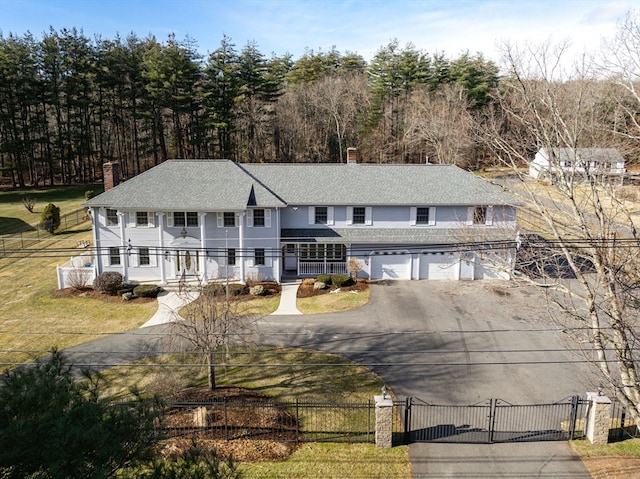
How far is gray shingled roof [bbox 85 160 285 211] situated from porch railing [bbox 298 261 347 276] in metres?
4.50

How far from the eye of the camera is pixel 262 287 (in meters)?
29.5

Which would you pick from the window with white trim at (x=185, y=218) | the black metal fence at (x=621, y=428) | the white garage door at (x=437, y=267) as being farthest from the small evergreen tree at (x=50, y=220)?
the black metal fence at (x=621, y=428)

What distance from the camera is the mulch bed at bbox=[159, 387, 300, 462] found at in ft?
52.1

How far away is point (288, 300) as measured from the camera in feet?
93.7

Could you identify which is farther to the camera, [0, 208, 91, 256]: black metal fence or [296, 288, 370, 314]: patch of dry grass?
[0, 208, 91, 256]: black metal fence

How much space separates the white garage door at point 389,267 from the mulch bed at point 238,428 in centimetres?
1491

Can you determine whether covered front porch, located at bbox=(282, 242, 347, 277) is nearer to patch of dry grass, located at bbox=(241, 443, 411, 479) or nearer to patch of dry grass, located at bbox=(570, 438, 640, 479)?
patch of dry grass, located at bbox=(241, 443, 411, 479)

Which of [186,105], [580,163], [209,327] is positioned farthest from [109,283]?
[186,105]

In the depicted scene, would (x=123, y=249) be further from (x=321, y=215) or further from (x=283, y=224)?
(x=321, y=215)

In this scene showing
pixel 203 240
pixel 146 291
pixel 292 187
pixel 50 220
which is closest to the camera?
pixel 146 291

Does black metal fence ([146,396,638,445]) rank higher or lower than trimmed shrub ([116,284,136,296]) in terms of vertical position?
lower

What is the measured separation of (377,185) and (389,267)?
19.7 ft

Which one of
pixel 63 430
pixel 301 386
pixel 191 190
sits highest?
pixel 191 190

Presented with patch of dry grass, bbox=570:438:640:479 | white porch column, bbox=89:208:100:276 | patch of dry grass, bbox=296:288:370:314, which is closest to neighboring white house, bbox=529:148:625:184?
patch of dry grass, bbox=570:438:640:479
